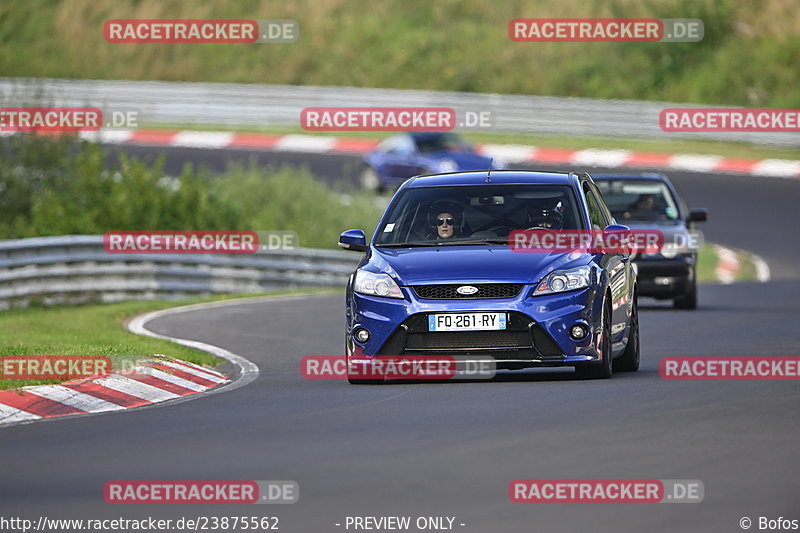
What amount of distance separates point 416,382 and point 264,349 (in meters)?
4.49

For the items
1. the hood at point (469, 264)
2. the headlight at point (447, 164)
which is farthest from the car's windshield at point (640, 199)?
the headlight at point (447, 164)

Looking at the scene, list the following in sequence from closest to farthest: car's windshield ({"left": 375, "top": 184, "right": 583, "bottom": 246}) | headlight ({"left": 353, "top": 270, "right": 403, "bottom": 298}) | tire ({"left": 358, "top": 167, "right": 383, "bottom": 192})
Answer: headlight ({"left": 353, "top": 270, "right": 403, "bottom": 298}) → car's windshield ({"left": 375, "top": 184, "right": 583, "bottom": 246}) → tire ({"left": 358, "top": 167, "right": 383, "bottom": 192})

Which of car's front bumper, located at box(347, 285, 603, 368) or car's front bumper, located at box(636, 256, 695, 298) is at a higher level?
Answer: car's front bumper, located at box(636, 256, 695, 298)

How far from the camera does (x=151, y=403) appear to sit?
42.0 ft

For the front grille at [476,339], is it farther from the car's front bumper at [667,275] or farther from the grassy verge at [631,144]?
the grassy verge at [631,144]

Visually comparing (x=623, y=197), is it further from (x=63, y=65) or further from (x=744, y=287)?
(x=63, y=65)

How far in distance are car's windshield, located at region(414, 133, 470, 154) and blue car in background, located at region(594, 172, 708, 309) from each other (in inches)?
651

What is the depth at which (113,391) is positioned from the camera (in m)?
13.2

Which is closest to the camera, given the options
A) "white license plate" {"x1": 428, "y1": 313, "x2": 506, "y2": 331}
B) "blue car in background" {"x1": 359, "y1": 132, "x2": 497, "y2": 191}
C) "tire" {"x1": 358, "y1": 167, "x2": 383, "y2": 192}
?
"white license plate" {"x1": 428, "y1": 313, "x2": 506, "y2": 331}

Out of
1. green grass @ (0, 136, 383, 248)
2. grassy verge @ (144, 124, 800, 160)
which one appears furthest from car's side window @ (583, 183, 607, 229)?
grassy verge @ (144, 124, 800, 160)

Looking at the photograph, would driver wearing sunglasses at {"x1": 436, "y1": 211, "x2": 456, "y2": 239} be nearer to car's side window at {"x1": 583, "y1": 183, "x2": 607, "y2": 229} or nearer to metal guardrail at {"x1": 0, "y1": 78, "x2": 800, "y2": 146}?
car's side window at {"x1": 583, "y1": 183, "x2": 607, "y2": 229}

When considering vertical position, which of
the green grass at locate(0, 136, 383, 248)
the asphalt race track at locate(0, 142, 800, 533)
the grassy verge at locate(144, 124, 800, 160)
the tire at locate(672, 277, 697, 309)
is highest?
the grassy verge at locate(144, 124, 800, 160)

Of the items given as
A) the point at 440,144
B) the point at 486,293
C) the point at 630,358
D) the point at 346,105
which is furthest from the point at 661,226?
the point at 346,105

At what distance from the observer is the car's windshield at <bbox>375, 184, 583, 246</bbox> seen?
13.7 metres
